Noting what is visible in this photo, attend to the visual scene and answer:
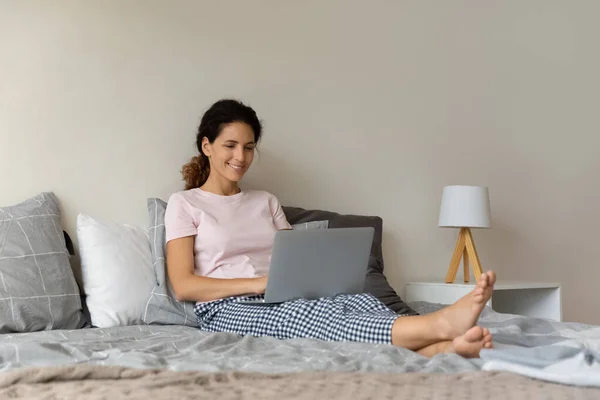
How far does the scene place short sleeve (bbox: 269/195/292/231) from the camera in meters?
2.60

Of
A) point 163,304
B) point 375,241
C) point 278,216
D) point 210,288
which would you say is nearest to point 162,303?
point 163,304

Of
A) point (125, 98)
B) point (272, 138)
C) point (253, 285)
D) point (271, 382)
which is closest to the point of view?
point (271, 382)

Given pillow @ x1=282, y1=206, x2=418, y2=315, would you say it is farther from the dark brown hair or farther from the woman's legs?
the woman's legs

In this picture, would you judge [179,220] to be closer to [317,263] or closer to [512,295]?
[317,263]

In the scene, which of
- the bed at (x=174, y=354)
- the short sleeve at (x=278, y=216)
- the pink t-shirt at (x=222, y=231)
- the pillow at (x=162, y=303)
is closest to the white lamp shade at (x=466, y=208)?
the bed at (x=174, y=354)

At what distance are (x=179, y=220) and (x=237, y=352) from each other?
862mm

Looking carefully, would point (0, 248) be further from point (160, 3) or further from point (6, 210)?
point (160, 3)

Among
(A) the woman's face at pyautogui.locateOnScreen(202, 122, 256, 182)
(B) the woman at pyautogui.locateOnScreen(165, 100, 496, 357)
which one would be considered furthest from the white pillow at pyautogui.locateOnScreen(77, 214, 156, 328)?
(A) the woman's face at pyautogui.locateOnScreen(202, 122, 256, 182)

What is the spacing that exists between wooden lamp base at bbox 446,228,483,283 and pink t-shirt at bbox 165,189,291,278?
950 millimetres

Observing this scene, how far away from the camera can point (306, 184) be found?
9.99 feet

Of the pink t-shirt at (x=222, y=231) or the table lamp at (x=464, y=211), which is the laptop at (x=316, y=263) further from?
the table lamp at (x=464, y=211)

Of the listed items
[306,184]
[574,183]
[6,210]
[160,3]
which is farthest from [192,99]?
[574,183]

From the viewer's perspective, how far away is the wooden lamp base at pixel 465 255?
A: 306 centimetres

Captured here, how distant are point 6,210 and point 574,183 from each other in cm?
284
